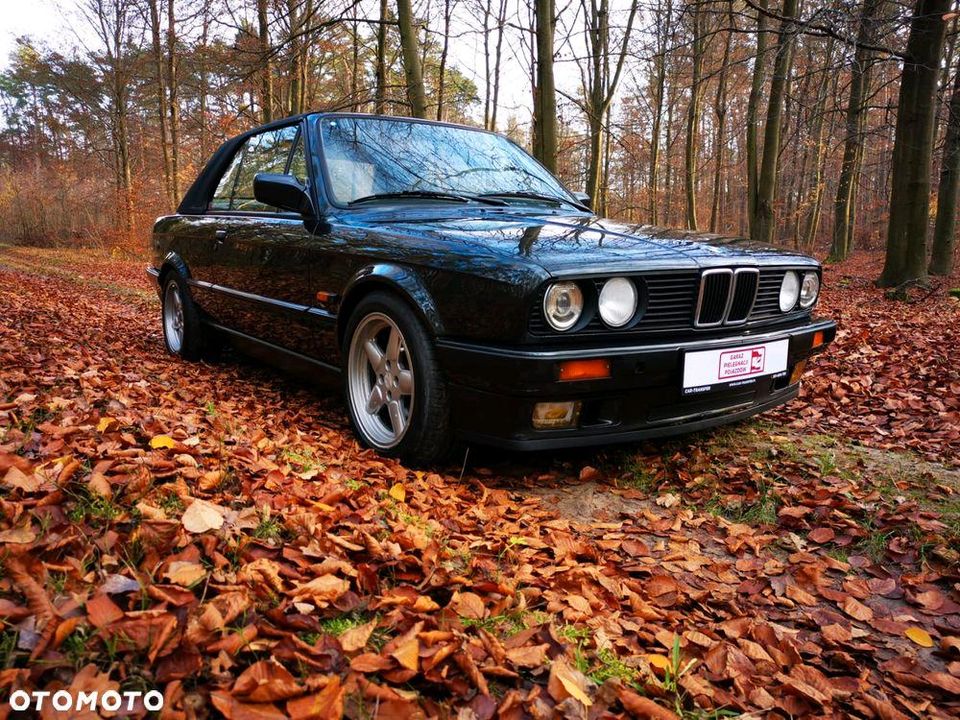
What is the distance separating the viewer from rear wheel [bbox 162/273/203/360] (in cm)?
490

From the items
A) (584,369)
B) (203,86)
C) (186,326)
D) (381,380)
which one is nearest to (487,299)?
(584,369)

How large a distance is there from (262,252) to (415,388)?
1718 mm

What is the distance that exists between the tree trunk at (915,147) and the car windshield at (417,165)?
20.7ft

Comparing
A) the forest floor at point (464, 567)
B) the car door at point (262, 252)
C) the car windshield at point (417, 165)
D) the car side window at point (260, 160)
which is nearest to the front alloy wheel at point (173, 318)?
the car door at point (262, 252)

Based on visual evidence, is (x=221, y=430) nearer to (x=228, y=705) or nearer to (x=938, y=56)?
(x=228, y=705)

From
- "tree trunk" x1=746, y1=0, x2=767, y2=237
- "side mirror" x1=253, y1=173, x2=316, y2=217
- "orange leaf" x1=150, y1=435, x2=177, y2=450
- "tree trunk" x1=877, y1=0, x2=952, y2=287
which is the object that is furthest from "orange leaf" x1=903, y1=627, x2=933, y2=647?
"tree trunk" x1=746, y1=0, x2=767, y2=237

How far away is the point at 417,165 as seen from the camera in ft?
11.9

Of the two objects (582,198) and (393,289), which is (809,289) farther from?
(393,289)

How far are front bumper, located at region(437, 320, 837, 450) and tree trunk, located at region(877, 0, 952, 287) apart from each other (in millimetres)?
7035

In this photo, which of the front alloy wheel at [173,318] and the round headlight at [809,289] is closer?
the round headlight at [809,289]

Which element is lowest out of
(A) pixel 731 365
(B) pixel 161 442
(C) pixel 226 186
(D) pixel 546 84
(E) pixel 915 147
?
(B) pixel 161 442

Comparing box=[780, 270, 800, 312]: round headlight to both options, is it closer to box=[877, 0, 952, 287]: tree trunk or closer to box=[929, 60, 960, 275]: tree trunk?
box=[877, 0, 952, 287]: tree trunk

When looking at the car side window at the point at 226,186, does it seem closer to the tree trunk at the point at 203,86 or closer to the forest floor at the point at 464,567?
the forest floor at the point at 464,567

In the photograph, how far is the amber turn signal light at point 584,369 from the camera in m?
2.40
